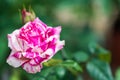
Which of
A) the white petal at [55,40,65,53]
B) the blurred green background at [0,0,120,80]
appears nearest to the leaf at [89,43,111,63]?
the blurred green background at [0,0,120,80]

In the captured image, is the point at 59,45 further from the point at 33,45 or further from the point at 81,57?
the point at 81,57

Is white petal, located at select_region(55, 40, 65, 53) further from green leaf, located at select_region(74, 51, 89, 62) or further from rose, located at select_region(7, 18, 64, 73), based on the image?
green leaf, located at select_region(74, 51, 89, 62)

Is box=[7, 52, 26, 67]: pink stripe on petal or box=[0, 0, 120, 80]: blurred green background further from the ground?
box=[7, 52, 26, 67]: pink stripe on petal

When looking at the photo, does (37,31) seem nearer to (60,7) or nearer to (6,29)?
(6,29)

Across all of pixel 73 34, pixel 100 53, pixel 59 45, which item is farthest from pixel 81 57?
pixel 73 34

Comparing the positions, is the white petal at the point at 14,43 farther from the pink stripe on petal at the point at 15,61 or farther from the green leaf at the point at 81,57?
the green leaf at the point at 81,57

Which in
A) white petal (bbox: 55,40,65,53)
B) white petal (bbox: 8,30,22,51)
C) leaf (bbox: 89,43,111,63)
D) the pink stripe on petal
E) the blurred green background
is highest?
white petal (bbox: 8,30,22,51)

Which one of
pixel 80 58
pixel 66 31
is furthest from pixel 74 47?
pixel 80 58

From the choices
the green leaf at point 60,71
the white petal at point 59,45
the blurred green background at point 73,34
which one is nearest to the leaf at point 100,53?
the blurred green background at point 73,34
